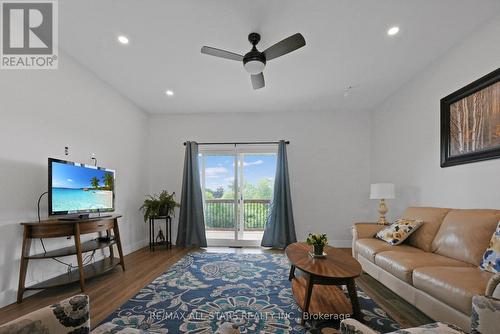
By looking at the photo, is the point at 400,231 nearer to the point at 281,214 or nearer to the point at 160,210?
the point at 281,214

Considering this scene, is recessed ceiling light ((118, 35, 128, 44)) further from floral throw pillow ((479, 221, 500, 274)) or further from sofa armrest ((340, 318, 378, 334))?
floral throw pillow ((479, 221, 500, 274))

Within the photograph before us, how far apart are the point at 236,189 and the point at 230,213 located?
0.54 m

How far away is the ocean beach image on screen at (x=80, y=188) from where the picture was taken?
8.11 ft

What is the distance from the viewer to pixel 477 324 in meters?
1.12

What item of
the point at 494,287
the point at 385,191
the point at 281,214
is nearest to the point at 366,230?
the point at 385,191

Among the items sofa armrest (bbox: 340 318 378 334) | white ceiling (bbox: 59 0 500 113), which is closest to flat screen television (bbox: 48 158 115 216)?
white ceiling (bbox: 59 0 500 113)

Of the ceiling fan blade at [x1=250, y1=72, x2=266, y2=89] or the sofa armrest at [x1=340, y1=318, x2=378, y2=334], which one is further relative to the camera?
the ceiling fan blade at [x1=250, y1=72, x2=266, y2=89]

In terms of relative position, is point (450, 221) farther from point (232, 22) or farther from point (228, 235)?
point (228, 235)

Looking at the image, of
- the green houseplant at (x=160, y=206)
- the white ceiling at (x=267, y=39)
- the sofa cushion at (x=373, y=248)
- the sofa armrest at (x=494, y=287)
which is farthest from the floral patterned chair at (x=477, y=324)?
the green houseplant at (x=160, y=206)

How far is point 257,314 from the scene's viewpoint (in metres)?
2.08

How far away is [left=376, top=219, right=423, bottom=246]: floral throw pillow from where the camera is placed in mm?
2699

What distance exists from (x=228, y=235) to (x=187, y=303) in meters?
2.51

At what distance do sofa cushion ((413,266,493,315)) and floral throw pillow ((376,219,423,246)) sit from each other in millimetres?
792

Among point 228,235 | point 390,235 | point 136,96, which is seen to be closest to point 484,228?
point 390,235
